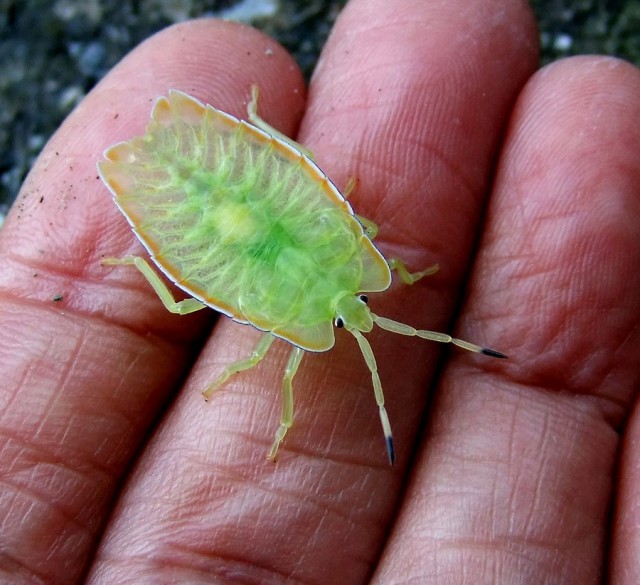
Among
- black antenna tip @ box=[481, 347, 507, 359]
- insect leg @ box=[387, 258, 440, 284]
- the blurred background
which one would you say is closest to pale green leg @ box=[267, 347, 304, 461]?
insect leg @ box=[387, 258, 440, 284]

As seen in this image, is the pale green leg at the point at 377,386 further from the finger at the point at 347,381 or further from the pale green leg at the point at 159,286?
the pale green leg at the point at 159,286

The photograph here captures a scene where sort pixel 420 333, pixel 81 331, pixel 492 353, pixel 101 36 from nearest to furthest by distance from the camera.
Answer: pixel 492 353, pixel 420 333, pixel 81 331, pixel 101 36

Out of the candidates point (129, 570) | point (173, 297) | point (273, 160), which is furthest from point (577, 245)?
point (129, 570)

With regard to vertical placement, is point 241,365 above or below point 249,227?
below

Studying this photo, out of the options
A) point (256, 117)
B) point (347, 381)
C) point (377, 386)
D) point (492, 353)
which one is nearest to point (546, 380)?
point (492, 353)

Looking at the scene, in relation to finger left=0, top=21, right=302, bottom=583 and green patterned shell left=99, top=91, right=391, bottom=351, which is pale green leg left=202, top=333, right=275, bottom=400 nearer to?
green patterned shell left=99, top=91, right=391, bottom=351

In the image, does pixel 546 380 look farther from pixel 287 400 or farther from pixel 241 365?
pixel 241 365

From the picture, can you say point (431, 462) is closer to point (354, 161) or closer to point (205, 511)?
point (205, 511)
